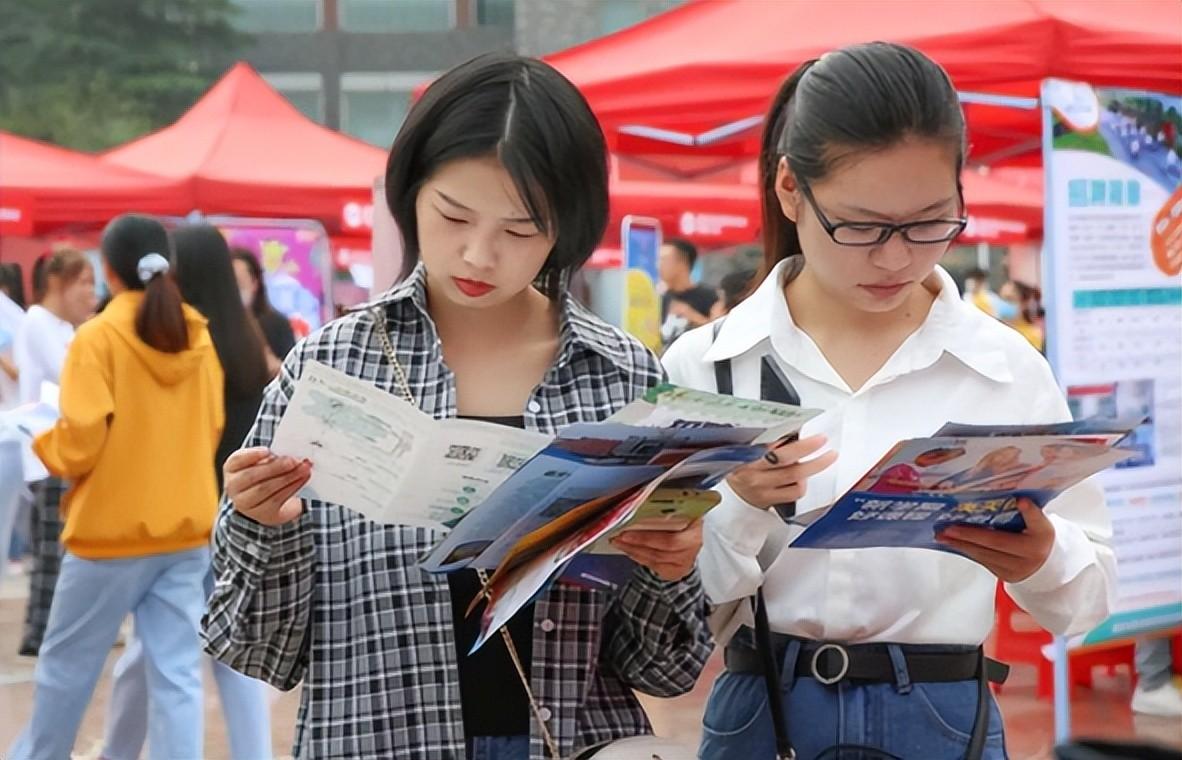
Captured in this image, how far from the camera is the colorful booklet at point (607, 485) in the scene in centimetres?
187

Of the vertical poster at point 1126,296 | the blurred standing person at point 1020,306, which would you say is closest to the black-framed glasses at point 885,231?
the vertical poster at point 1126,296

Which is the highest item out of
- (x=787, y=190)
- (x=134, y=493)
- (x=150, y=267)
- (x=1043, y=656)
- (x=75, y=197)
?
(x=75, y=197)

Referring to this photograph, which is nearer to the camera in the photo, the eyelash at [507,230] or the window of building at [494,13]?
the eyelash at [507,230]

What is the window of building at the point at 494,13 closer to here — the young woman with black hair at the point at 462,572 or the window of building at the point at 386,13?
the window of building at the point at 386,13

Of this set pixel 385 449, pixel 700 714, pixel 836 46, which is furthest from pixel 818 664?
pixel 700 714

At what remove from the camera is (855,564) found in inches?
89.2

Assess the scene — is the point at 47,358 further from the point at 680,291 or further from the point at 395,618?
the point at 395,618

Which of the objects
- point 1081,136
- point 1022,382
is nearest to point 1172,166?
point 1081,136

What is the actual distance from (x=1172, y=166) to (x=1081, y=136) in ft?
1.45

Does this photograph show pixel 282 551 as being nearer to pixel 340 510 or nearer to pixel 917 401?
pixel 340 510

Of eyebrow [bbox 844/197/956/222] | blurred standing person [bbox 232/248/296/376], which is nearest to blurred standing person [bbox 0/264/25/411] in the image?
blurred standing person [bbox 232/248/296/376]

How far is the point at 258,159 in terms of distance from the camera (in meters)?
12.7

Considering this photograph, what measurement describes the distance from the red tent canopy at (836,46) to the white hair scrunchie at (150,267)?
1.75 metres

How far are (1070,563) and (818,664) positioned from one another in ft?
1.15
